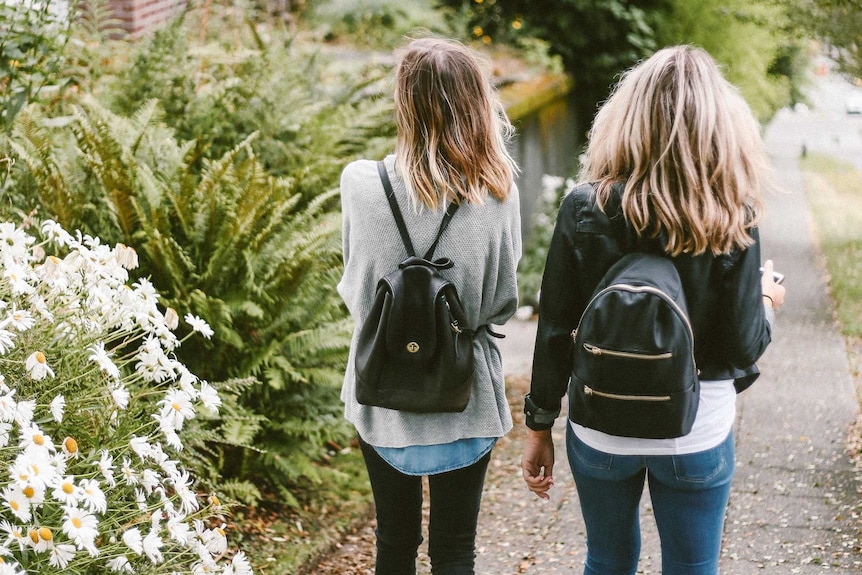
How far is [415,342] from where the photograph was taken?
2.41 meters

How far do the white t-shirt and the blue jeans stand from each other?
18 mm

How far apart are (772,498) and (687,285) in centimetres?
255

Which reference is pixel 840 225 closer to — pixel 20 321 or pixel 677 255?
pixel 677 255

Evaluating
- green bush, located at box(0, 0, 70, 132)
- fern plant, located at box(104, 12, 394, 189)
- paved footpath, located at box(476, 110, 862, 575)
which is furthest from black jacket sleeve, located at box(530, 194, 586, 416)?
fern plant, located at box(104, 12, 394, 189)

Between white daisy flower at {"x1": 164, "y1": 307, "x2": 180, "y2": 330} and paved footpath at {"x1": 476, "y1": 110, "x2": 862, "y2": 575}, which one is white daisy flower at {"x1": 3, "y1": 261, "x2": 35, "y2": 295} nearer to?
white daisy flower at {"x1": 164, "y1": 307, "x2": 180, "y2": 330}

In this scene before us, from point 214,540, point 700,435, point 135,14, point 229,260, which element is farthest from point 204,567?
point 135,14

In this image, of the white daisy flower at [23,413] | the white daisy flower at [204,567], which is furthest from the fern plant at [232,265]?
the white daisy flower at [23,413]

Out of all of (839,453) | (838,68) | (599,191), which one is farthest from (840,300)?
(599,191)

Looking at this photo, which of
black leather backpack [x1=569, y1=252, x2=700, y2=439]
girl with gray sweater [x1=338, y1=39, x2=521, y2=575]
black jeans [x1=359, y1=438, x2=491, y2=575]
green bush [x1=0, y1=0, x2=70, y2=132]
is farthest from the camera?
green bush [x1=0, y1=0, x2=70, y2=132]

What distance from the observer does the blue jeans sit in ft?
7.42

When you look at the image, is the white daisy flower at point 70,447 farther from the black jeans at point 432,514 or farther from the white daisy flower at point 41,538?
the black jeans at point 432,514

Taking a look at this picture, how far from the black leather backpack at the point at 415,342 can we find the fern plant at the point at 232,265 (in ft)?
4.67

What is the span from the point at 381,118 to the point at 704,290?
3.95 m

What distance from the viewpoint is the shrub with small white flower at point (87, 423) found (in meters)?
2.15
